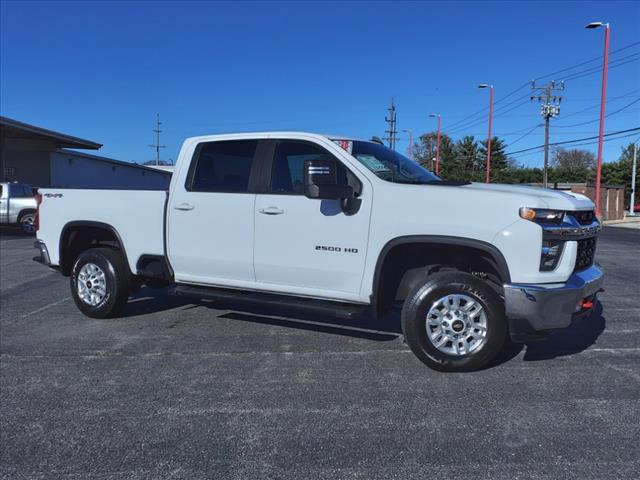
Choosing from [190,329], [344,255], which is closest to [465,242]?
[344,255]

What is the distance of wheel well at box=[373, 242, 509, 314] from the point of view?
183 inches

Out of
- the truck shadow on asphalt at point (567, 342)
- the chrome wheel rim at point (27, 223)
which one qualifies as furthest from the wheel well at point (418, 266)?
the chrome wheel rim at point (27, 223)

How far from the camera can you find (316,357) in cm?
508

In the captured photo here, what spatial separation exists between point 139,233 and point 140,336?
1123mm

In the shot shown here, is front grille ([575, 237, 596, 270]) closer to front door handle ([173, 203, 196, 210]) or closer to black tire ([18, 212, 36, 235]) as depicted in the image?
front door handle ([173, 203, 196, 210])

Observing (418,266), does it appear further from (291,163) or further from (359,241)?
(291,163)

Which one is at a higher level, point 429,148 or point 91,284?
point 429,148

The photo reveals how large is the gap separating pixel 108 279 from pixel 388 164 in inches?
137

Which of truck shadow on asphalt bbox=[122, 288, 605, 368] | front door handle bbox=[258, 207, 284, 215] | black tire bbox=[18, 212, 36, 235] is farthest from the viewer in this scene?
black tire bbox=[18, 212, 36, 235]

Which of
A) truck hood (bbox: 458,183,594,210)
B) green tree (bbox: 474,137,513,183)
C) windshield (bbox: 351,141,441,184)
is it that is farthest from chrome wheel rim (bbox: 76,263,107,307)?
green tree (bbox: 474,137,513,183)

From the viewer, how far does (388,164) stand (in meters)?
5.20

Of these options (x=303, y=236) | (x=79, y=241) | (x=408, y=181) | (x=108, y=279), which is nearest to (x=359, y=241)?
(x=303, y=236)

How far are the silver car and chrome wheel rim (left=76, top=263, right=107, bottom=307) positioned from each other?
50.0ft

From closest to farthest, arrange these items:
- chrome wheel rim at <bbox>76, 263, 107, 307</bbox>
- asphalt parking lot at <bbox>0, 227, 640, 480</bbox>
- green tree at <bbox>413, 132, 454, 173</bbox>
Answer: asphalt parking lot at <bbox>0, 227, 640, 480</bbox>, chrome wheel rim at <bbox>76, 263, 107, 307</bbox>, green tree at <bbox>413, 132, 454, 173</bbox>
